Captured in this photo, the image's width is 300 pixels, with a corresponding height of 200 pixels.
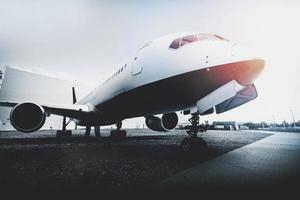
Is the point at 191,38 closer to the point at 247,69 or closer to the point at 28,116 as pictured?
the point at 247,69

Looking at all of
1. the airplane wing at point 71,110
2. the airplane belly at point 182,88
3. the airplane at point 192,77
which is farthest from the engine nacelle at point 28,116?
the airplane belly at point 182,88

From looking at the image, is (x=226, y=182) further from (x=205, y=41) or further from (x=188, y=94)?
(x=205, y=41)

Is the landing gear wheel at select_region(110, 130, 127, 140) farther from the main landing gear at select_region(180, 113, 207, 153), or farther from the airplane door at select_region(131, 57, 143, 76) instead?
the main landing gear at select_region(180, 113, 207, 153)

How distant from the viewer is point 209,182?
230 centimetres

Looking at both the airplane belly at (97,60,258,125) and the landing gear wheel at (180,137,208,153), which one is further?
the landing gear wheel at (180,137,208,153)

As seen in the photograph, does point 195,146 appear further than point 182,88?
Yes

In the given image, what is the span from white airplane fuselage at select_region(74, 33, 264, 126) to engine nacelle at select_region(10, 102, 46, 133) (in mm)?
3574

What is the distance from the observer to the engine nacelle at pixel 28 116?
689 centimetres

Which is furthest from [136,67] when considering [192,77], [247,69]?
[247,69]

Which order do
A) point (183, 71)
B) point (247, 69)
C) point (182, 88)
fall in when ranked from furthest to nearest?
point (182, 88), point (183, 71), point (247, 69)

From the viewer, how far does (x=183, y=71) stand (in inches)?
163

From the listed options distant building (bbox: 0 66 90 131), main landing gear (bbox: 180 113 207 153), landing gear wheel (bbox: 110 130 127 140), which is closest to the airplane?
main landing gear (bbox: 180 113 207 153)

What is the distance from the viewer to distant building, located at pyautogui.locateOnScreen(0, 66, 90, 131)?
33000mm

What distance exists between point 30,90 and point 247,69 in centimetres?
4030
